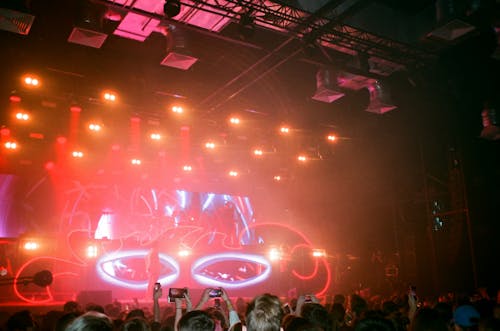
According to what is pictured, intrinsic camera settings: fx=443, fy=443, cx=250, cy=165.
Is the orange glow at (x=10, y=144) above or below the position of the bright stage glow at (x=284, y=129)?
below

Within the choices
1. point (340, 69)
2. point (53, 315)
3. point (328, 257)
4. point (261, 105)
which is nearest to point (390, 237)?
point (328, 257)

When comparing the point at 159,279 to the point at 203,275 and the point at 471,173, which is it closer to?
the point at 203,275

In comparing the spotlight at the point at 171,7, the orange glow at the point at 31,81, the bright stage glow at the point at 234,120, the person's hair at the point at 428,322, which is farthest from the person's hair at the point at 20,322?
the bright stage glow at the point at 234,120

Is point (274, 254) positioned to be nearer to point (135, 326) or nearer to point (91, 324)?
point (135, 326)

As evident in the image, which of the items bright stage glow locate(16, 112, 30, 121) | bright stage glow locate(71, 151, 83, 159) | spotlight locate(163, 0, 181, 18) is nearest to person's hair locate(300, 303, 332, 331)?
spotlight locate(163, 0, 181, 18)

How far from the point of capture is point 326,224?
45.9 feet

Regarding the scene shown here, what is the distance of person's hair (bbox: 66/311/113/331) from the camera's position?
1966 millimetres

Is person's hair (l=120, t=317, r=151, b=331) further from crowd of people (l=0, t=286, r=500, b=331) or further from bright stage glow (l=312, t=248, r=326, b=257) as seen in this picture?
bright stage glow (l=312, t=248, r=326, b=257)

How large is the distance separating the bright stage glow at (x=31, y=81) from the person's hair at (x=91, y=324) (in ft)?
26.1

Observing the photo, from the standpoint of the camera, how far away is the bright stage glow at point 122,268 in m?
11.0

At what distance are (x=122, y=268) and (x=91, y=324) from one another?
9723mm

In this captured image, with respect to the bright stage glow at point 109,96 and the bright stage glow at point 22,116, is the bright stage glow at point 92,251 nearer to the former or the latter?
the bright stage glow at point 22,116

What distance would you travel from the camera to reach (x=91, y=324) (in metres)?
1.98

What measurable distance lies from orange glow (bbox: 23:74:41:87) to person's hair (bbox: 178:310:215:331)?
26.4 feet
